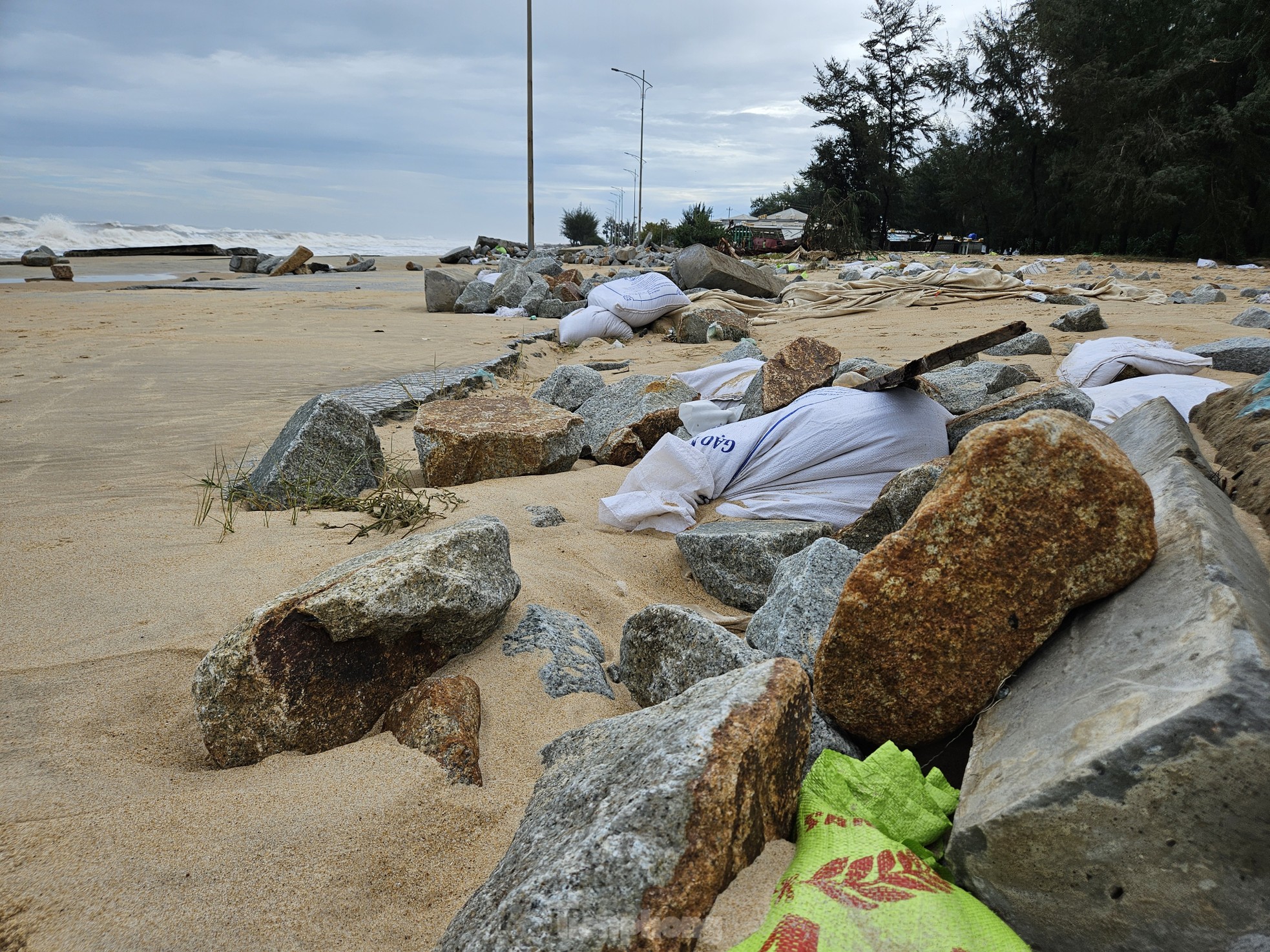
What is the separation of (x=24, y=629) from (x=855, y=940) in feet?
7.32

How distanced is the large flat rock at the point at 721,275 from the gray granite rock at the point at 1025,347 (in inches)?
228

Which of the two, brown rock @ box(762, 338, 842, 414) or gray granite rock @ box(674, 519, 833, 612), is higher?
brown rock @ box(762, 338, 842, 414)

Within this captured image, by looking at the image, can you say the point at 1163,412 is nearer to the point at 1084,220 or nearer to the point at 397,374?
the point at 397,374

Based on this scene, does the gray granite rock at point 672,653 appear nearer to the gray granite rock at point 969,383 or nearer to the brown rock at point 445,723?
the brown rock at point 445,723

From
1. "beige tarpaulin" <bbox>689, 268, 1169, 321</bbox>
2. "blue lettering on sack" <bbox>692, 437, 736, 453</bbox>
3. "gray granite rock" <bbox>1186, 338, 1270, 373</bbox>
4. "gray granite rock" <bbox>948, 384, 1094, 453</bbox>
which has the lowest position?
"blue lettering on sack" <bbox>692, 437, 736, 453</bbox>

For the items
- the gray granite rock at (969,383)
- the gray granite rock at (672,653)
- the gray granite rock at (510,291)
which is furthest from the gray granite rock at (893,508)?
the gray granite rock at (510,291)

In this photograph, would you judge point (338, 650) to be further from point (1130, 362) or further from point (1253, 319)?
point (1253, 319)

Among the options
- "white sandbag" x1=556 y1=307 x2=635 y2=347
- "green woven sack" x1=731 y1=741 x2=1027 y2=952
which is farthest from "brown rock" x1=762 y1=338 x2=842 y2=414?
"white sandbag" x1=556 y1=307 x2=635 y2=347

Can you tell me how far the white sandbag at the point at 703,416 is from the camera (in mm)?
4207

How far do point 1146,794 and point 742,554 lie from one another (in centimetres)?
169

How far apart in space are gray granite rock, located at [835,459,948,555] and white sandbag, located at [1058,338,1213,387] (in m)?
2.51

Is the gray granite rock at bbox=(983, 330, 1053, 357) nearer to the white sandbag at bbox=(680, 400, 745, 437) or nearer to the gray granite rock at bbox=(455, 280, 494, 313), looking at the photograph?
the white sandbag at bbox=(680, 400, 745, 437)

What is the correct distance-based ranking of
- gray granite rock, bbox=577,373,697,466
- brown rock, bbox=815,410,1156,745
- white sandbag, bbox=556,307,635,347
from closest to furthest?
1. brown rock, bbox=815,410,1156,745
2. gray granite rock, bbox=577,373,697,466
3. white sandbag, bbox=556,307,635,347

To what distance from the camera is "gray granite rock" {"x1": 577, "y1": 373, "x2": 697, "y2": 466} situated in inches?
170
